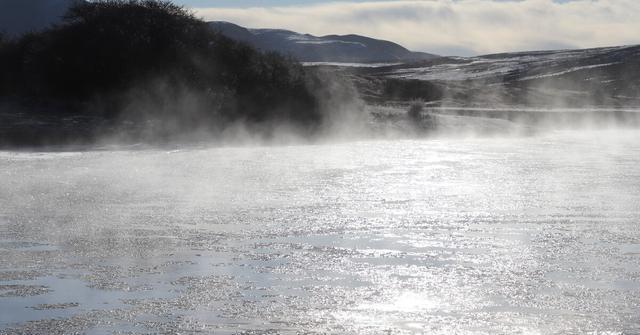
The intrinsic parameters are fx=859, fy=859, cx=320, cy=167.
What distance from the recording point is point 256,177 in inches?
558

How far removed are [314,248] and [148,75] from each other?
1782 centimetres

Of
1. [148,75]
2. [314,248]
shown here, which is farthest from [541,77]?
[314,248]

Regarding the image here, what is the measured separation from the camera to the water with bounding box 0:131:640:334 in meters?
6.15

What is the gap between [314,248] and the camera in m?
8.47

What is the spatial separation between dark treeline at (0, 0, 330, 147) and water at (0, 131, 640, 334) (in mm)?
8032

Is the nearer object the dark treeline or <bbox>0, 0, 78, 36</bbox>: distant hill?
the dark treeline

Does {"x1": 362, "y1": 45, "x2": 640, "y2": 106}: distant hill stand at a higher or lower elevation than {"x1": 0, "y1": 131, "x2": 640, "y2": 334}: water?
lower

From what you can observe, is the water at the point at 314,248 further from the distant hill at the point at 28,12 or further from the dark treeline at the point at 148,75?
the distant hill at the point at 28,12

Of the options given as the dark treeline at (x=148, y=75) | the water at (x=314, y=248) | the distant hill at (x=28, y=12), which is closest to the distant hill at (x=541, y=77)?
the dark treeline at (x=148, y=75)

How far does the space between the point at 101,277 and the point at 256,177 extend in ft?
23.1

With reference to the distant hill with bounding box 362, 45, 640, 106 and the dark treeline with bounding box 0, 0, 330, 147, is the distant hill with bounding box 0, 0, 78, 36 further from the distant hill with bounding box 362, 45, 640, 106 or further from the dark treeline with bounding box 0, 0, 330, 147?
the dark treeline with bounding box 0, 0, 330, 147

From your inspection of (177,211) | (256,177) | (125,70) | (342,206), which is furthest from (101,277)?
(125,70)

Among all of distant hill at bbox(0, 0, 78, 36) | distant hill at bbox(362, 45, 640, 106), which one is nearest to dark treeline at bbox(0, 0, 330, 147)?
distant hill at bbox(362, 45, 640, 106)

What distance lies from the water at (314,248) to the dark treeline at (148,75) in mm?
8032
